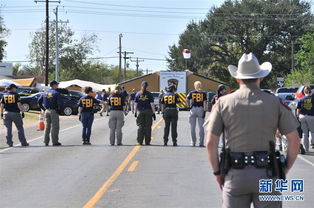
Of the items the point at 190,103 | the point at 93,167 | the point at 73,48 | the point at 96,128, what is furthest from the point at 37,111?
the point at 73,48

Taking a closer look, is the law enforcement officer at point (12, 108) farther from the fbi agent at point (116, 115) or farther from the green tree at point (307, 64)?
the green tree at point (307, 64)

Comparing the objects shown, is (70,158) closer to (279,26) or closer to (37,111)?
(37,111)

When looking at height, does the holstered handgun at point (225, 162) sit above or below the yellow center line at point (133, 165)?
above

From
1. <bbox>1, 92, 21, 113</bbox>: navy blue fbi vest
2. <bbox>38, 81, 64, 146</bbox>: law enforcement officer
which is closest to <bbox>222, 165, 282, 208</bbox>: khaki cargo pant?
<bbox>38, 81, 64, 146</bbox>: law enforcement officer

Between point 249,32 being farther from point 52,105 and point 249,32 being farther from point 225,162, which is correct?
point 225,162

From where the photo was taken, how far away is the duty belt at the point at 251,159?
17.4 ft

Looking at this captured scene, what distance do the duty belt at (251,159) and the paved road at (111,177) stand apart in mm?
3896

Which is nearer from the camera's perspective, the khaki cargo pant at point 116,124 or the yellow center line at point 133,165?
the yellow center line at point 133,165

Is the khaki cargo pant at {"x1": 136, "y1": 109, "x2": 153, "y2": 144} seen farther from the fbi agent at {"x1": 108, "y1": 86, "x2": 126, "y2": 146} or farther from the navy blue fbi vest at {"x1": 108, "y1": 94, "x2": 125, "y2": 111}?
the navy blue fbi vest at {"x1": 108, "y1": 94, "x2": 125, "y2": 111}

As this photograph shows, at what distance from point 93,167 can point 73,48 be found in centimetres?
9869

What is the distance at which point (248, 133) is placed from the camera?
213 inches

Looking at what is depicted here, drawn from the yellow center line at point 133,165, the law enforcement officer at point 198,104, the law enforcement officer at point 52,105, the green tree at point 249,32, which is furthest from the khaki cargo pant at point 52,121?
the green tree at point 249,32

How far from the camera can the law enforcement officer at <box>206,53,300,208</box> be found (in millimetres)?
5328

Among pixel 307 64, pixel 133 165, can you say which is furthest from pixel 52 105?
pixel 307 64
